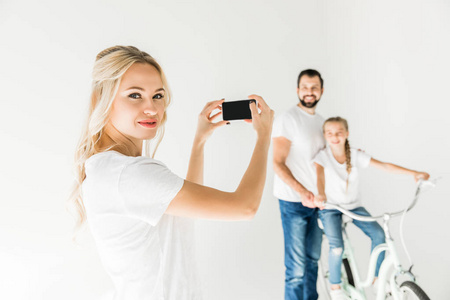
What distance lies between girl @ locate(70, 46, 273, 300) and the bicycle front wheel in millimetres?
1124

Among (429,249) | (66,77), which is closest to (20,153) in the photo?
(66,77)

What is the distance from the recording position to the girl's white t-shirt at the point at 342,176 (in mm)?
2074

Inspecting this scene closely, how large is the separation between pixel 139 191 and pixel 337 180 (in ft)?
5.23

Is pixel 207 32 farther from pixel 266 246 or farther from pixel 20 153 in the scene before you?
pixel 266 246

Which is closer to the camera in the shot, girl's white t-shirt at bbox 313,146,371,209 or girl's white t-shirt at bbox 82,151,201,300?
girl's white t-shirt at bbox 82,151,201,300

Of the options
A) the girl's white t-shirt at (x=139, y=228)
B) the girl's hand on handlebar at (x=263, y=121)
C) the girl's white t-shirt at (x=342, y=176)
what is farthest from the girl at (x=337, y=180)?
the girl's white t-shirt at (x=139, y=228)

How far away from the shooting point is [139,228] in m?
0.87

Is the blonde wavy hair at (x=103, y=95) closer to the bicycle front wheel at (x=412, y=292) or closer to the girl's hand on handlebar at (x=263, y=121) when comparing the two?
the girl's hand on handlebar at (x=263, y=121)

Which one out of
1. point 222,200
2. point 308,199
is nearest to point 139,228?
point 222,200

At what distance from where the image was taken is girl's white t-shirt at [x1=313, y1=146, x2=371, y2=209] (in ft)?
6.81

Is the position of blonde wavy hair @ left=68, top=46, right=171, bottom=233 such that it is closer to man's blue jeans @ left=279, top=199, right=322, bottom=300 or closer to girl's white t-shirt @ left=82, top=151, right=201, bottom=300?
girl's white t-shirt @ left=82, top=151, right=201, bottom=300

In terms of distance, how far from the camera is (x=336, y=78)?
3.12 metres

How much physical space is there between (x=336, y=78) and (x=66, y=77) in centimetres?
242

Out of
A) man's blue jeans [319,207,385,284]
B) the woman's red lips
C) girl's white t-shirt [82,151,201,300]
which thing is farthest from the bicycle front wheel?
the woman's red lips
